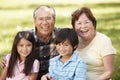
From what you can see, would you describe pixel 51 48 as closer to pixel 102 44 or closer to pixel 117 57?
pixel 102 44

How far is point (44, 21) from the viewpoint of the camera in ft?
16.8

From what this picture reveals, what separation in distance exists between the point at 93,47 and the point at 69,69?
1.13 feet

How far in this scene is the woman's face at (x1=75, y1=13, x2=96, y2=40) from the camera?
4922mm

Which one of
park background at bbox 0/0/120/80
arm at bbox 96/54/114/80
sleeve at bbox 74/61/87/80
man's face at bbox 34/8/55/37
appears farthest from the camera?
park background at bbox 0/0/120/80

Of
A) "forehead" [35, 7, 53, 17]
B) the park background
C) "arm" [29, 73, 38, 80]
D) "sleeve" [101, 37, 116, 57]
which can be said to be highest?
"forehead" [35, 7, 53, 17]

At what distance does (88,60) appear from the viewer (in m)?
4.98

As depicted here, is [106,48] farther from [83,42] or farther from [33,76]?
[33,76]

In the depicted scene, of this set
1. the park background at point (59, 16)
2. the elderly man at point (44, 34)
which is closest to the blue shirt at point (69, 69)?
the elderly man at point (44, 34)

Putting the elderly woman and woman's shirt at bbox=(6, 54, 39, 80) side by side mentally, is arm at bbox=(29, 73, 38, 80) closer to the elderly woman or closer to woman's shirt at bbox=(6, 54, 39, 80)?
woman's shirt at bbox=(6, 54, 39, 80)

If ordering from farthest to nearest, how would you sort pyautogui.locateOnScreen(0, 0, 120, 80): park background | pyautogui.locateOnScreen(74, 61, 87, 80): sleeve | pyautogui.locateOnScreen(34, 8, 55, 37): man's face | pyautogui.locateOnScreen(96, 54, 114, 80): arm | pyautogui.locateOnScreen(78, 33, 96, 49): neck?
pyautogui.locateOnScreen(0, 0, 120, 80): park background, pyautogui.locateOnScreen(34, 8, 55, 37): man's face, pyautogui.locateOnScreen(78, 33, 96, 49): neck, pyautogui.locateOnScreen(96, 54, 114, 80): arm, pyautogui.locateOnScreen(74, 61, 87, 80): sleeve

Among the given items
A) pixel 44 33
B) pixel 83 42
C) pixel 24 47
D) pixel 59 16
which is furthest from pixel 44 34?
pixel 59 16

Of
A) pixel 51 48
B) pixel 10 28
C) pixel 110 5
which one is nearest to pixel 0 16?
pixel 10 28

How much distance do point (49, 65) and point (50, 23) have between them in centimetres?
41

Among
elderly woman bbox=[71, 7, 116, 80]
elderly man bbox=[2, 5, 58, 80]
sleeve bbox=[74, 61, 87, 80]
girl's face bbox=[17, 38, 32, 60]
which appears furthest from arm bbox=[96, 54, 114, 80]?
girl's face bbox=[17, 38, 32, 60]
